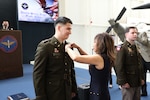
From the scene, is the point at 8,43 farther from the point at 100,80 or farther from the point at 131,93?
the point at 100,80

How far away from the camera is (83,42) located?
31.3ft

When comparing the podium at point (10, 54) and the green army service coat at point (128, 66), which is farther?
the podium at point (10, 54)

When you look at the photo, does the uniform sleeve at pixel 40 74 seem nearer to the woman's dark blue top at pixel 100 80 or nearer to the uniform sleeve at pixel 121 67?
the woman's dark blue top at pixel 100 80

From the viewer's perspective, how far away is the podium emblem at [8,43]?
197 inches

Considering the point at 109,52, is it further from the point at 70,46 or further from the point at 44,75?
the point at 44,75

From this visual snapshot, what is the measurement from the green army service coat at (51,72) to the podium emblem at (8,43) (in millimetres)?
3587

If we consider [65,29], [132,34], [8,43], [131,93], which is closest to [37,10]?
[8,43]

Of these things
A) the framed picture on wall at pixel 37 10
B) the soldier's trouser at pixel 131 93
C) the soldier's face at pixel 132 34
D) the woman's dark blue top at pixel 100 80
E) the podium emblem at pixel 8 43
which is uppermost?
the framed picture on wall at pixel 37 10

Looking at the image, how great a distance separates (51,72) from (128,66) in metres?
1.26

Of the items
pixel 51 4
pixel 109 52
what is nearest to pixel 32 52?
pixel 51 4

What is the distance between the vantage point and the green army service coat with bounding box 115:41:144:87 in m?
2.58

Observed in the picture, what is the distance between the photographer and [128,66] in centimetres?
261

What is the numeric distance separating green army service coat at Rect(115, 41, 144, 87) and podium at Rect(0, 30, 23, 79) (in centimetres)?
339

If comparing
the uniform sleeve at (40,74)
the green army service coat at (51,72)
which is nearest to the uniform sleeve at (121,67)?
the green army service coat at (51,72)
